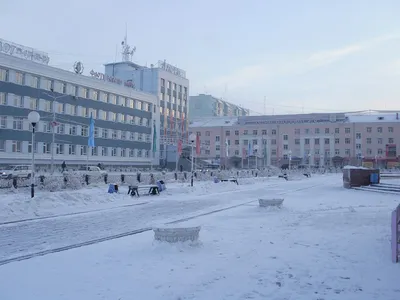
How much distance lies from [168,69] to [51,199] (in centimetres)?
6332

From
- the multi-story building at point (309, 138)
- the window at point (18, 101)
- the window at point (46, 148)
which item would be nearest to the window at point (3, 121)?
the window at point (18, 101)

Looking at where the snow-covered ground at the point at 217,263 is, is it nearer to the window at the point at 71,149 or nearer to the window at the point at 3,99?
the window at the point at 3,99

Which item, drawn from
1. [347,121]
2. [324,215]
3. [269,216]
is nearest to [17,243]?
[269,216]

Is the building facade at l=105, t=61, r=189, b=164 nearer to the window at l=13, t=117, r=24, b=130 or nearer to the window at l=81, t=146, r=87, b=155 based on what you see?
the window at l=81, t=146, r=87, b=155

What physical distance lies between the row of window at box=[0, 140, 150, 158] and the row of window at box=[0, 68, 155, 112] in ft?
→ 22.5

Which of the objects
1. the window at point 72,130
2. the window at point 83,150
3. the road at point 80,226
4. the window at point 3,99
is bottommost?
the road at point 80,226

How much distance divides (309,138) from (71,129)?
6049 centimetres

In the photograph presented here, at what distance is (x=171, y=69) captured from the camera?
80.9 meters

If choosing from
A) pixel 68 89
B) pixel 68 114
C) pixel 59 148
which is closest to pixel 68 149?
pixel 59 148

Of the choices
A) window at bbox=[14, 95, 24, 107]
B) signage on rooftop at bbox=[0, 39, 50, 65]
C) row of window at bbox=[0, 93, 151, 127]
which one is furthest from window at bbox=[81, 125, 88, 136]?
window at bbox=[14, 95, 24, 107]

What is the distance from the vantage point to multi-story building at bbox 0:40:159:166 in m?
48.1

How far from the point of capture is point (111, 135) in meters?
64.7

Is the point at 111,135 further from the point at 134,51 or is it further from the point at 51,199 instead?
the point at 51,199

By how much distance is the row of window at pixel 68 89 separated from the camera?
160ft
